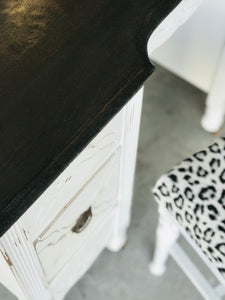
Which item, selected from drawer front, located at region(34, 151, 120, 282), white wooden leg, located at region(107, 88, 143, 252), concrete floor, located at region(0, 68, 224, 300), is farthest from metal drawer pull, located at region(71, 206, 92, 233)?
concrete floor, located at region(0, 68, 224, 300)

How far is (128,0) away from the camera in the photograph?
0.59 meters

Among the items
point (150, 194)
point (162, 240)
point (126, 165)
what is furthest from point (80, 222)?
point (150, 194)

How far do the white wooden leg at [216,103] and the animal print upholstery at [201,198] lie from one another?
34 cm

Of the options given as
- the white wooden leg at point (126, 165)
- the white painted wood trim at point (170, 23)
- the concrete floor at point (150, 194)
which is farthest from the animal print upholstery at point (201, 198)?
the concrete floor at point (150, 194)

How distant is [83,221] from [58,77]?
0.32m

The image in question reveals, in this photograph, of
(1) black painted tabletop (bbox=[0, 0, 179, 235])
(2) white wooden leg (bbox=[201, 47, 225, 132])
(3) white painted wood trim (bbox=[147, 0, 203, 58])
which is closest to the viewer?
(1) black painted tabletop (bbox=[0, 0, 179, 235])

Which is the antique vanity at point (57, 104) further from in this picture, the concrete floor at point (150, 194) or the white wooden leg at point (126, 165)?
the concrete floor at point (150, 194)

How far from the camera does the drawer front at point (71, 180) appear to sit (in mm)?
554

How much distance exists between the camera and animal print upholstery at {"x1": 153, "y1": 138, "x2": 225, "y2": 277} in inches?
29.8

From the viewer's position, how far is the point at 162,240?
0.97 m

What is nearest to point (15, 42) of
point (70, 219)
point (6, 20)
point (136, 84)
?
point (6, 20)

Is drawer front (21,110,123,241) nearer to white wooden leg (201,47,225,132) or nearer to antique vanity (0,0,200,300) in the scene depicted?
antique vanity (0,0,200,300)

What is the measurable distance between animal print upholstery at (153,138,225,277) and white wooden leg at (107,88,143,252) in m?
0.07

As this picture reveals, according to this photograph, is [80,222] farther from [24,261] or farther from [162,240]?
[162,240]
